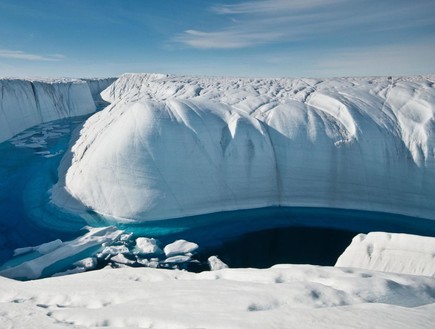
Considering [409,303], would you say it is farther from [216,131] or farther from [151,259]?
[216,131]

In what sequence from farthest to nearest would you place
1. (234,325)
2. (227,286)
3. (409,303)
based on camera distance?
1. (227,286)
2. (409,303)
3. (234,325)

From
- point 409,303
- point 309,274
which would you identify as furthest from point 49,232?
point 409,303

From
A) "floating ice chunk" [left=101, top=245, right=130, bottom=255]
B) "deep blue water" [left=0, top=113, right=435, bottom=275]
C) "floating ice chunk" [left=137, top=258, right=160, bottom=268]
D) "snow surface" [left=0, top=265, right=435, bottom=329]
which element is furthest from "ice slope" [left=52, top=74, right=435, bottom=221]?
"snow surface" [left=0, top=265, right=435, bottom=329]

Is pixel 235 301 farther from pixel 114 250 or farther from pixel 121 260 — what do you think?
pixel 114 250

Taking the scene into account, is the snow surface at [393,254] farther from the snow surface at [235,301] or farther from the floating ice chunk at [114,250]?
the floating ice chunk at [114,250]

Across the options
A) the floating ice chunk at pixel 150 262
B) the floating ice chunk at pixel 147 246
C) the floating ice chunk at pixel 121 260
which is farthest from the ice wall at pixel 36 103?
the floating ice chunk at pixel 150 262

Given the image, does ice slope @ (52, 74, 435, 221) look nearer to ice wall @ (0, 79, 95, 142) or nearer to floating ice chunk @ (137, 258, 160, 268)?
floating ice chunk @ (137, 258, 160, 268)

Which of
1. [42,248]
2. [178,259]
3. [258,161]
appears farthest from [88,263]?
[258,161]

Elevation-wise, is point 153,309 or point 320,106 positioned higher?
point 320,106
